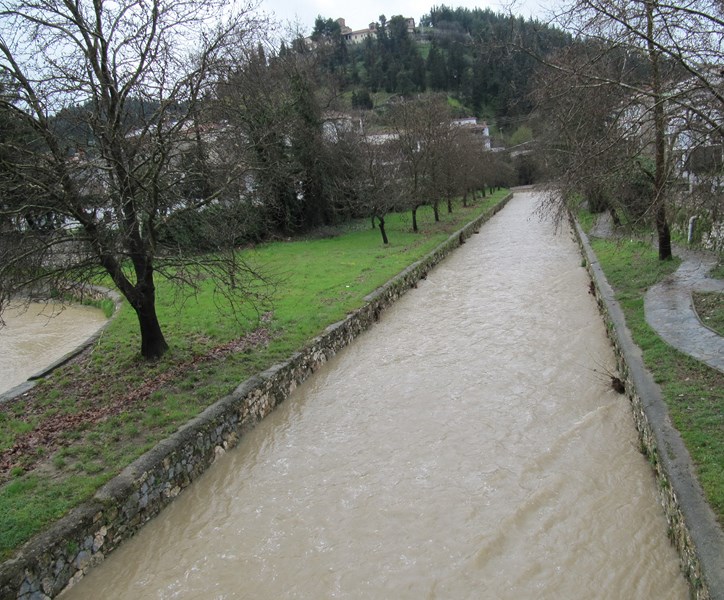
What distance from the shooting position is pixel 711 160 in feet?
30.4

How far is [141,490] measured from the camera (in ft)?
21.7

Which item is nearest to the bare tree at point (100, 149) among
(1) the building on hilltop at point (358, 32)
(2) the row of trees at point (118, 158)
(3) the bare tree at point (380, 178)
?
(2) the row of trees at point (118, 158)

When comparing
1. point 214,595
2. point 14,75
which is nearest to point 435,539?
point 214,595

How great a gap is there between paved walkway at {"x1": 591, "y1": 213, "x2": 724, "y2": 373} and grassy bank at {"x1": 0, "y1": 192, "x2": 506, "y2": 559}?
701 centimetres

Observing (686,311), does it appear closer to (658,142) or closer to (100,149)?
(658,142)

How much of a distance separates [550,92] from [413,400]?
235 inches

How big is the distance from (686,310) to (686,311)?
0.07 metres

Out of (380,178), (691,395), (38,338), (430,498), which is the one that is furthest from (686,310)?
(38,338)

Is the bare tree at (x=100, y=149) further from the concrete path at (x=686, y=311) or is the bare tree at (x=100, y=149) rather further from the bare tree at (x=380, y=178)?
the bare tree at (x=380, y=178)

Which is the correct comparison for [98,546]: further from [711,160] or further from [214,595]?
[711,160]

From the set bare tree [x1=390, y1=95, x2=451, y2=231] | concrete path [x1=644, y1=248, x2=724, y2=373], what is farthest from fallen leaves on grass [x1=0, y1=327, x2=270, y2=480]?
bare tree [x1=390, y1=95, x2=451, y2=231]

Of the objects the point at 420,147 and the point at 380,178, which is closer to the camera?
the point at 380,178

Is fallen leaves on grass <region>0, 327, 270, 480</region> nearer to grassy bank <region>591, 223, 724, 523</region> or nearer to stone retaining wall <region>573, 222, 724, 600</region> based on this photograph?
stone retaining wall <region>573, 222, 724, 600</region>

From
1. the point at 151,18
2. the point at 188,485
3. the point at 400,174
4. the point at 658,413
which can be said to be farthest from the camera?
the point at 400,174
